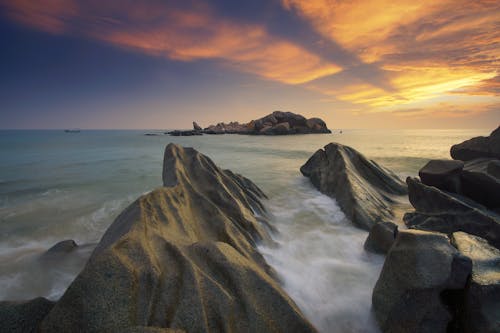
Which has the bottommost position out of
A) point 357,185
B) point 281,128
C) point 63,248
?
point 63,248

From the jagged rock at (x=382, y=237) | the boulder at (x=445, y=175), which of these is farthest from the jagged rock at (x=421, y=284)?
the boulder at (x=445, y=175)

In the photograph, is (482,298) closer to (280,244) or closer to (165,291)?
(165,291)

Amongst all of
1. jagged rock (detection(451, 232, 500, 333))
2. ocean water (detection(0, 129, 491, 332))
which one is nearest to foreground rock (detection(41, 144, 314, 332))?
ocean water (detection(0, 129, 491, 332))

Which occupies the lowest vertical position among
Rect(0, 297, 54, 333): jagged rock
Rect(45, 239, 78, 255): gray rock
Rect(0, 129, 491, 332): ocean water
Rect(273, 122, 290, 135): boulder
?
Rect(0, 129, 491, 332): ocean water

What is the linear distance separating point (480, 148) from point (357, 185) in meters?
7.42

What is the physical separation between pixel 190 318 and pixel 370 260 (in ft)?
14.8

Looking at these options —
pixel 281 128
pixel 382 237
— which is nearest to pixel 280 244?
pixel 382 237

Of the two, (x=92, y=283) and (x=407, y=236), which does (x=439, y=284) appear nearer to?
(x=407, y=236)

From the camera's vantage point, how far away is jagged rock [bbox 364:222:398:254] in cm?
544

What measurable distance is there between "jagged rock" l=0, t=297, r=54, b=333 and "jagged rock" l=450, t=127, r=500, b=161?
15.2 meters

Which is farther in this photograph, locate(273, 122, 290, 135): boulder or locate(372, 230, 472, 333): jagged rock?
locate(273, 122, 290, 135): boulder

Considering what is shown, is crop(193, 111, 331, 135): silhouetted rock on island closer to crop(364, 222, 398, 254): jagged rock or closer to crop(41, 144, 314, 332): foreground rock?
crop(364, 222, 398, 254): jagged rock

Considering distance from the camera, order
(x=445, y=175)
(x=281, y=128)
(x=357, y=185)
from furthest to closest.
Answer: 1. (x=281, y=128)
2. (x=357, y=185)
3. (x=445, y=175)

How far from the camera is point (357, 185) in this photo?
888 cm
